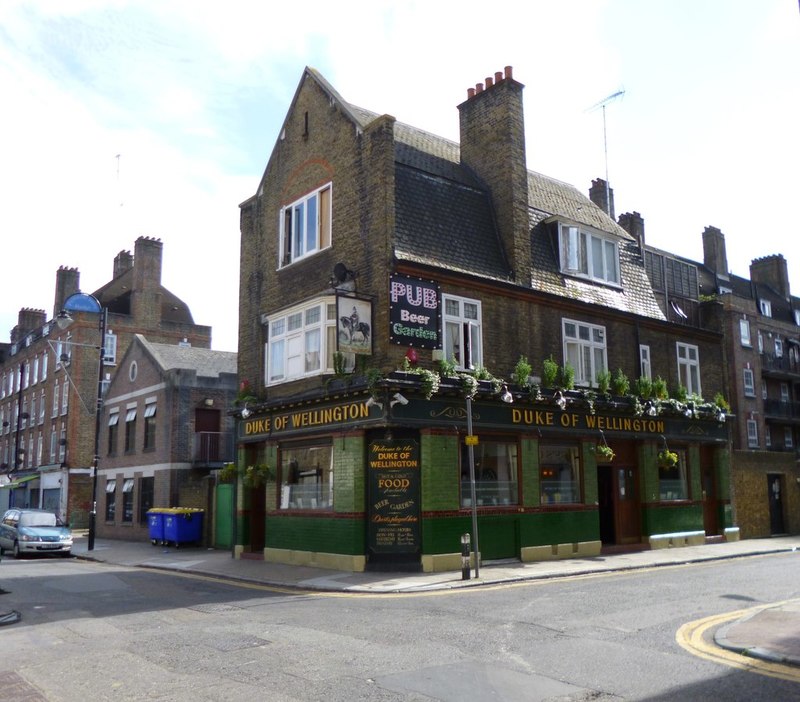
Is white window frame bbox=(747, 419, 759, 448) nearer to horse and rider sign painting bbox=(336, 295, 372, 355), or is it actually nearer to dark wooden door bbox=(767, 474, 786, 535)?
dark wooden door bbox=(767, 474, 786, 535)

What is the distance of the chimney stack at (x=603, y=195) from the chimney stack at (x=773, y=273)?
2796cm

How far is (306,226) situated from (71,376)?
28121mm

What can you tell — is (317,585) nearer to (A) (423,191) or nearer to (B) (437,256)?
(B) (437,256)

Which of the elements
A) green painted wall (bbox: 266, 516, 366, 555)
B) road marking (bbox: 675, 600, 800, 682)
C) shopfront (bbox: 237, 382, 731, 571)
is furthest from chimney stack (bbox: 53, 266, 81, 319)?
road marking (bbox: 675, 600, 800, 682)

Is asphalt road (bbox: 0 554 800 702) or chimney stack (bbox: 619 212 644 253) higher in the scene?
chimney stack (bbox: 619 212 644 253)

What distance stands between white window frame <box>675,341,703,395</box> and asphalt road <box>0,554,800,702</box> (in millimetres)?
12095

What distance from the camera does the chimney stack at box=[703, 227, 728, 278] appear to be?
5053 centimetres

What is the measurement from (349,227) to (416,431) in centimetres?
582

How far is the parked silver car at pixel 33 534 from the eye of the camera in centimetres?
2583

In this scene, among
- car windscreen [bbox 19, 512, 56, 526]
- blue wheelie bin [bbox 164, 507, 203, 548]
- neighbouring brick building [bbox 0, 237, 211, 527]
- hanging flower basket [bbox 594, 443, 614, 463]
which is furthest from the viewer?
neighbouring brick building [bbox 0, 237, 211, 527]

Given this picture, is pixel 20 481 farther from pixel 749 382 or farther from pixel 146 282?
pixel 749 382

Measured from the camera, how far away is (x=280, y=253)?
22.9m

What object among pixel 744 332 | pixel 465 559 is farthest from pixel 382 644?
pixel 744 332

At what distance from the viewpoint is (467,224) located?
21.7 m
